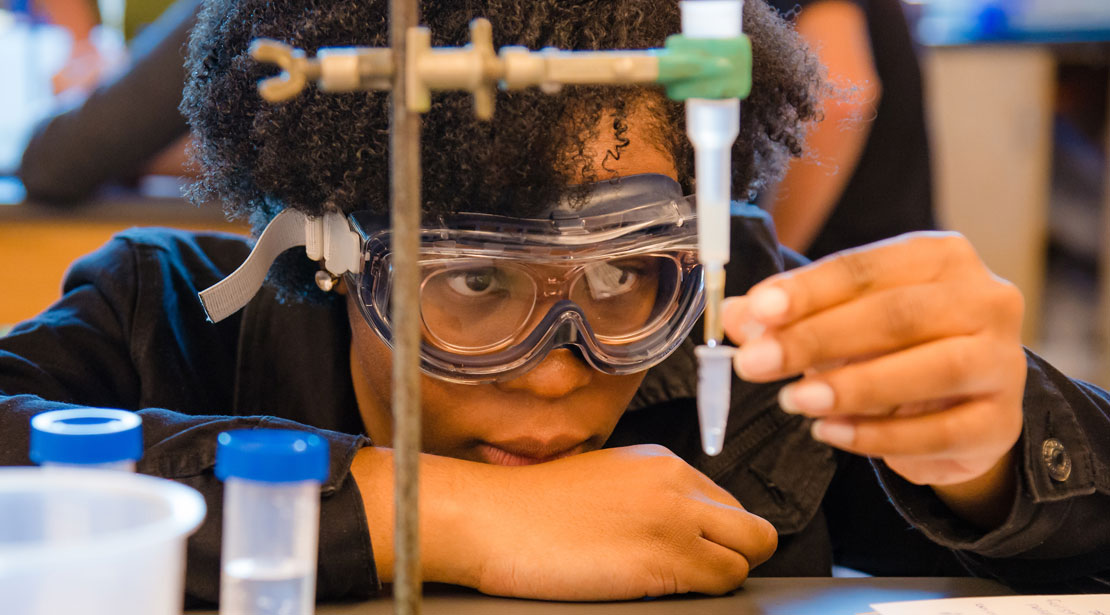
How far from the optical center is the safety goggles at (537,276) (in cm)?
101

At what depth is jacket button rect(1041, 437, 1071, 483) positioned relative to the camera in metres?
1.02

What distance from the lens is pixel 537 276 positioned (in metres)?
1.06

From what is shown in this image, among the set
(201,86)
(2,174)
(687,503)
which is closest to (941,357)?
(687,503)

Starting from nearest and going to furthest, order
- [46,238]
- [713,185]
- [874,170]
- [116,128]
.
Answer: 1. [713,185]
2. [874,170]
3. [116,128]
4. [46,238]

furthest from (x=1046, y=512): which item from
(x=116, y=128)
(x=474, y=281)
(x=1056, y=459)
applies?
(x=116, y=128)

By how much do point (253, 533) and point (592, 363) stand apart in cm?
50

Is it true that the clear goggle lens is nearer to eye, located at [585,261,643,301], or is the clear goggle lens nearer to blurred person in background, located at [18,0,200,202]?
eye, located at [585,261,643,301]

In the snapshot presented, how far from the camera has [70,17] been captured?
3.28m

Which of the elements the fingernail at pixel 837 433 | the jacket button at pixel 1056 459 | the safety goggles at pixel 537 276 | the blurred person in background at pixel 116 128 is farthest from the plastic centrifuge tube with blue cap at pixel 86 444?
the blurred person in background at pixel 116 128

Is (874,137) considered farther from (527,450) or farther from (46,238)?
(46,238)

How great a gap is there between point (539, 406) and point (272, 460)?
0.51 meters

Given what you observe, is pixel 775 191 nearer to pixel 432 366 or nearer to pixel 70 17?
pixel 432 366

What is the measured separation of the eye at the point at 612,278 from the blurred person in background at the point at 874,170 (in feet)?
3.59

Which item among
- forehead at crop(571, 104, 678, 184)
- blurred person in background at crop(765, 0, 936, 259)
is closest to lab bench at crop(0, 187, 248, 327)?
blurred person in background at crop(765, 0, 936, 259)
